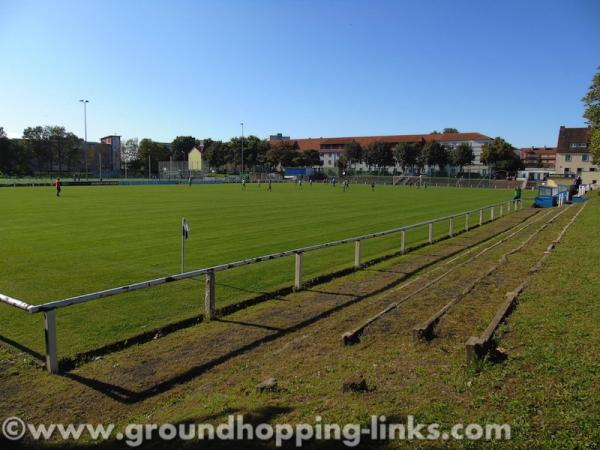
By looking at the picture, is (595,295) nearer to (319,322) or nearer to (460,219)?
(319,322)

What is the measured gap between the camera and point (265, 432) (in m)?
4.04

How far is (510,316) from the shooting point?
6.68m

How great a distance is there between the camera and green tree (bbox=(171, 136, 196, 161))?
153 m

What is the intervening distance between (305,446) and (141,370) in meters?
3.09

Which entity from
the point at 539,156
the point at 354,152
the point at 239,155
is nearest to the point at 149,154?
the point at 239,155

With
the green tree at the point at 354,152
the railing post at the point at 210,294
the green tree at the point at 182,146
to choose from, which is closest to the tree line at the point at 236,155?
the green tree at the point at 354,152

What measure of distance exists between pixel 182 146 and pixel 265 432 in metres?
157

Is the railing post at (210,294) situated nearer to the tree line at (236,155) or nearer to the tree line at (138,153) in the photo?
the tree line at (138,153)

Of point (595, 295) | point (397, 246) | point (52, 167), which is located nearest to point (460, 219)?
point (397, 246)

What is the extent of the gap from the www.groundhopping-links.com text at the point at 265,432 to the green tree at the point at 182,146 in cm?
15494

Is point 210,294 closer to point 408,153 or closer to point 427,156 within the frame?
point 427,156

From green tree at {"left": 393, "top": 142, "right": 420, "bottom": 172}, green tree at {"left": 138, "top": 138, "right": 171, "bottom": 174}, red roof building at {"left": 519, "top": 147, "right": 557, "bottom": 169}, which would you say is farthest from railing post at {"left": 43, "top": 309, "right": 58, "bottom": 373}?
red roof building at {"left": 519, "top": 147, "right": 557, "bottom": 169}

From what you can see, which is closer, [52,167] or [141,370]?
[141,370]

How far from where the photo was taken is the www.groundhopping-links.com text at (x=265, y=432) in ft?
12.4
